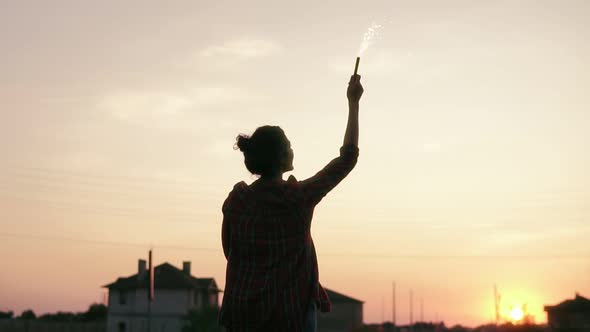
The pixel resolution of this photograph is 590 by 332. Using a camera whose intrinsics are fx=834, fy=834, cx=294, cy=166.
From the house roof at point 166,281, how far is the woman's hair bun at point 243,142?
84.3 m

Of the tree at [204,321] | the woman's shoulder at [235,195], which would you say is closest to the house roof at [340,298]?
the tree at [204,321]

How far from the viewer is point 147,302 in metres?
86.8

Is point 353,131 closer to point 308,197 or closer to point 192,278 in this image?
point 308,197

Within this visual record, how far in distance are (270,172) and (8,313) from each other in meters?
118

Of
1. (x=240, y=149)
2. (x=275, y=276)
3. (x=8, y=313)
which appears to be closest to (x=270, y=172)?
(x=240, y=149)

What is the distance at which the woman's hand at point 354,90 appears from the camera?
147 inches

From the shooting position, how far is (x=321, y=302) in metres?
3.54

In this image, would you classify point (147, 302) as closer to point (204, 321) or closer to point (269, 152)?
point (204, 321)

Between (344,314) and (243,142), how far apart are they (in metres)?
111

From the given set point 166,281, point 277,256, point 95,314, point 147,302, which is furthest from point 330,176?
point 95,314

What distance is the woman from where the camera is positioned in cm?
344

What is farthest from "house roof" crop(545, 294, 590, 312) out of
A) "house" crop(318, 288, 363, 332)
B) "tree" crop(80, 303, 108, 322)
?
"tree" crop(80, 303, 108, 322)

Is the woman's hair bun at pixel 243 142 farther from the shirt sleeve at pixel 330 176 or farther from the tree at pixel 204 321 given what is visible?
the tree at pixel 204 321

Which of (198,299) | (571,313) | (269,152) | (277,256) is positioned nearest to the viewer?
(277,256)
